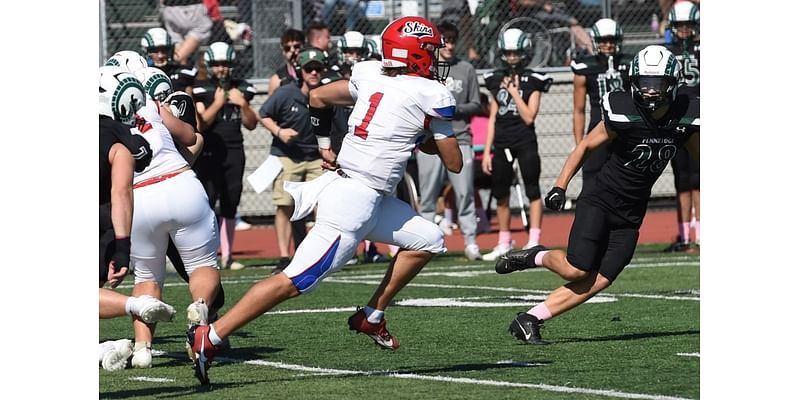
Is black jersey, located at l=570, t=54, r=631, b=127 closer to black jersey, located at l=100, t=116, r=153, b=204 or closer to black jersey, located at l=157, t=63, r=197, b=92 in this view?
black jersey, located at l=157, t=63, r=197, b=92

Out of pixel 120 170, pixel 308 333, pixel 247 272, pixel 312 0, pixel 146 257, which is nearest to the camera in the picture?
pixel 120 170

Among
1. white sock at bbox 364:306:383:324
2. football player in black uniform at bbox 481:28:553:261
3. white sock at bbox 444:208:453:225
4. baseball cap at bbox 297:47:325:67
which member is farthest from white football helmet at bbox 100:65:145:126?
white sock at bbox 444:208:453:225

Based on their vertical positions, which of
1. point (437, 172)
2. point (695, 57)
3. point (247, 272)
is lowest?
point (247, 272)

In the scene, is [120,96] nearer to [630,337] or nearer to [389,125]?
[389,125]

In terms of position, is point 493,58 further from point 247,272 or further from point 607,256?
point 607,256

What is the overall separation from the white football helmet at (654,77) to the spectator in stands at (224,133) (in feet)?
19.7

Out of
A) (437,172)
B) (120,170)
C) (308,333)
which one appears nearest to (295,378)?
(120,170)

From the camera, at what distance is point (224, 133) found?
43.2 feet

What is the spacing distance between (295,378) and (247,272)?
613cm

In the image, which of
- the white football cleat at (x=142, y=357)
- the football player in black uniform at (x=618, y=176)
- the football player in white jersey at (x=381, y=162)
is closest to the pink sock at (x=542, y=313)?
the football player in black uniform at (x=618, y=176)

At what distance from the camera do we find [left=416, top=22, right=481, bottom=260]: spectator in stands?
1338 centimetres

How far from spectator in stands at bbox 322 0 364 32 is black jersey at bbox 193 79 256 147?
4070 mm

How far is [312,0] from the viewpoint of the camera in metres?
16.9

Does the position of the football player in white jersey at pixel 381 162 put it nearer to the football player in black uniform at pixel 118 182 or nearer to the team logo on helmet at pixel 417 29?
the team logo on helmet at pixel 417 29
